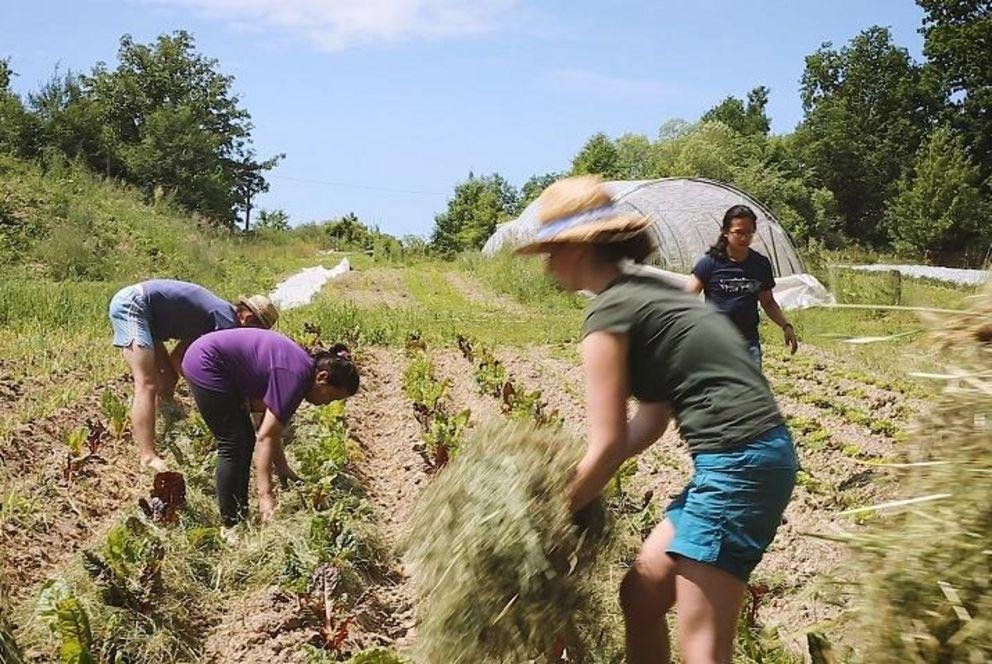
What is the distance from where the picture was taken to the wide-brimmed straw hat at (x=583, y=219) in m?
2.63

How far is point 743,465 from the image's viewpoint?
2.48 metres

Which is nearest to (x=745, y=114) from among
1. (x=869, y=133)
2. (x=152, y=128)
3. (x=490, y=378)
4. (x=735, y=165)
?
(x=869, y=133)

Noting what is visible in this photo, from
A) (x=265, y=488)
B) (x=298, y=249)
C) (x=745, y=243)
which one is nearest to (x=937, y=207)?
(x=298, y=249)

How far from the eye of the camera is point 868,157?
2034 inches

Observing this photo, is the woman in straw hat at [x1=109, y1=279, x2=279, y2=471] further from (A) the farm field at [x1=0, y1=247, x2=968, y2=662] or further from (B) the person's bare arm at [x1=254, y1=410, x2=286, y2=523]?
(B) the person's bare arm at [x1=254, y1=410, x2=286, y2=523]

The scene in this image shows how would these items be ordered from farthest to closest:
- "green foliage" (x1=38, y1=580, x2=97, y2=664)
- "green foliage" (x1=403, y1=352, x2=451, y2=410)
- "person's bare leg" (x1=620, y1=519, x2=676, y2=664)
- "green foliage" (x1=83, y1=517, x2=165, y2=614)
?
"green foliage" (x1=403, y1=352, x2=451, y2=410) → "green foliage" (x1=83, y1=517, x2=165, y2=614) → "green foliage" (x1=38, y1=580, x2=97, y2=664) → "person's bare leg" (x1=620, y1=519, x2=676, y2=664)

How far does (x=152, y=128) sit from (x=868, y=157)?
37.2m

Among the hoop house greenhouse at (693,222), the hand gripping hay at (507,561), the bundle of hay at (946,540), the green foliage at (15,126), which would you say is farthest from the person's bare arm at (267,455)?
the green foliage at (15,126)

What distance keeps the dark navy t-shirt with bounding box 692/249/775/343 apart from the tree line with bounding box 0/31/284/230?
A: 24.0 m

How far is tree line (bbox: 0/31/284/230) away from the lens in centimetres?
2877

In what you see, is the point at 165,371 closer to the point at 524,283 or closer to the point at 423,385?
the point at 423,385

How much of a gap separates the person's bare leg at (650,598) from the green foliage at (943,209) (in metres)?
38.6

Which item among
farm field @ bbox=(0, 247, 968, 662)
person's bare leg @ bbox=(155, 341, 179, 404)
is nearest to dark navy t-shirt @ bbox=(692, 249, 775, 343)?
farm field @ bbox=(0, 247, 968, 662)

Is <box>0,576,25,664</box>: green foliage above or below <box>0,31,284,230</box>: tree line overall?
below
